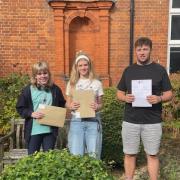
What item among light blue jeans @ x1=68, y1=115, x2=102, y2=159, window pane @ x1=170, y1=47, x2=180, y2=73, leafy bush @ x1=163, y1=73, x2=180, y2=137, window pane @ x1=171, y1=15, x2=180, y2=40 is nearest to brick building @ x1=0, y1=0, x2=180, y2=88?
window pane @ x1=171, y1=15, x2=180, y2=40

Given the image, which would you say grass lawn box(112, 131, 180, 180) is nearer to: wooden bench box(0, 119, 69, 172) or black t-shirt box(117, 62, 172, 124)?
wooden bench box(0, 119, 69, 172)

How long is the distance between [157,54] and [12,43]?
143 inches

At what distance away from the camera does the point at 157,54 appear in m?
10.5

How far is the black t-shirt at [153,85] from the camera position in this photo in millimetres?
4781

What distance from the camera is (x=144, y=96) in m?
4.78

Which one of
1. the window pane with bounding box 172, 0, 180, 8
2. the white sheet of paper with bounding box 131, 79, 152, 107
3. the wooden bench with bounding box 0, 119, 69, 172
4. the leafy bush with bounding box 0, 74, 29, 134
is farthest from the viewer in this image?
the window pane with bounding box 172, 0, 180, 8

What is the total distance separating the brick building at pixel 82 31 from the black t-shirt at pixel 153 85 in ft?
18.0

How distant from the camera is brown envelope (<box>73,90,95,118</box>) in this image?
4773 millimetres

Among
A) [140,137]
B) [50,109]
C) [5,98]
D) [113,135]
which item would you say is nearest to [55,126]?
[50,109]

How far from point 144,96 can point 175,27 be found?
6.16m

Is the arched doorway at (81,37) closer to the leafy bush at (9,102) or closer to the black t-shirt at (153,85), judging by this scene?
the leafy bush at (9,102)

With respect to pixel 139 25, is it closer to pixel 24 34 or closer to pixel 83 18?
pixel 83 18

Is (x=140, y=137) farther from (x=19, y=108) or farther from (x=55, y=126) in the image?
(x=19, y=108)

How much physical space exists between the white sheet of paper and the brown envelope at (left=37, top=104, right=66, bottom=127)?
0.85 meters
